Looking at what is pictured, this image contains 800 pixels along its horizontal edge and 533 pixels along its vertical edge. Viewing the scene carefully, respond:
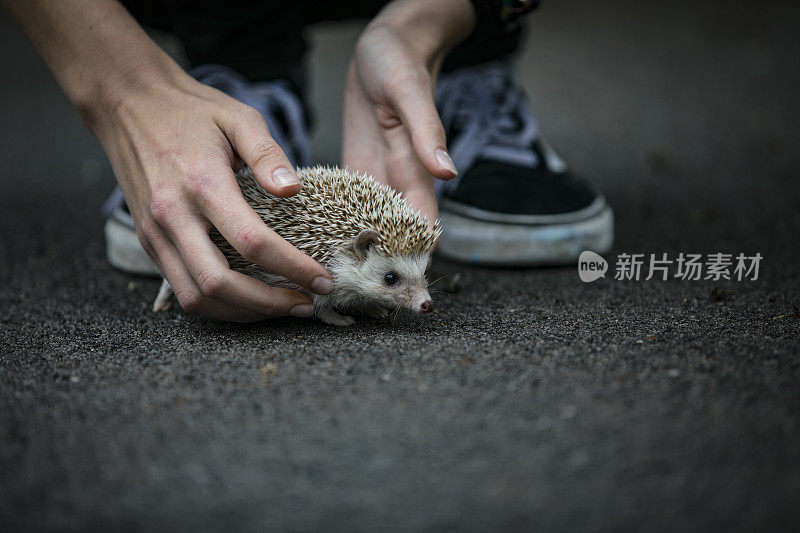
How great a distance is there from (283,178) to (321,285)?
0.27m

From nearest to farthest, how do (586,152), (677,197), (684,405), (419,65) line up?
1. (684,405)
2. (419,65)
3. (677,197)
4. (586,152)

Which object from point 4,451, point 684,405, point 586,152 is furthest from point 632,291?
point 586,152

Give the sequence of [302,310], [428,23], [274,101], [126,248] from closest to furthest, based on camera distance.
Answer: [302,310]
[428,23]
[126,248]
[274,101]

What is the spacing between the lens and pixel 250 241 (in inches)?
56.7

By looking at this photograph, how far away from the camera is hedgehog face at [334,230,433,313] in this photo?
1696mm

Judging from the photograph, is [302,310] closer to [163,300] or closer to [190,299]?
[190,299]

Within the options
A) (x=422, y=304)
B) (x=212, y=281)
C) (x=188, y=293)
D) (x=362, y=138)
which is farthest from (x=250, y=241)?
(x=362, y=138)

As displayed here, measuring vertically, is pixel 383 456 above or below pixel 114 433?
above

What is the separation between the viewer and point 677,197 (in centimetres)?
298

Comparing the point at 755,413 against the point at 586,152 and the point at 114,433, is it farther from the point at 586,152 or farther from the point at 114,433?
the point at 586,152

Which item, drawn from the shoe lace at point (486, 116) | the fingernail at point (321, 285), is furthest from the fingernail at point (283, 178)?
the shoe lace at point (486, 116)

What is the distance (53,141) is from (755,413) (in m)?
4.36

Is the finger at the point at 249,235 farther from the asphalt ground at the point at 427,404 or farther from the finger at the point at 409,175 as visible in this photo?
the finger at the point at 409,175

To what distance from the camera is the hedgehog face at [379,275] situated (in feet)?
5.57
